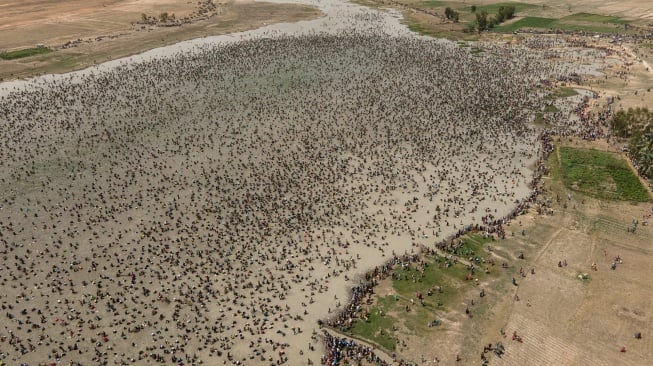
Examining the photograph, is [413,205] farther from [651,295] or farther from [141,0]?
[141,0]

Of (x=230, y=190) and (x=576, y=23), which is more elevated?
(x=576, y=23)

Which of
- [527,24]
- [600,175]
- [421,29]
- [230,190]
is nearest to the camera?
[230,190]

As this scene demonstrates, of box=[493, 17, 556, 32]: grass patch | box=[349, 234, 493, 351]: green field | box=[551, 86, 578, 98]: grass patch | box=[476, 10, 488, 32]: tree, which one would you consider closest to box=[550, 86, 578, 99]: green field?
box=[551, 86, 578, 98]: grass patch

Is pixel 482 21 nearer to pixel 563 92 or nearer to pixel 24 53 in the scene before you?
pixel 563 92

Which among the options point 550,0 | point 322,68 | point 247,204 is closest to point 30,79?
point 322,68

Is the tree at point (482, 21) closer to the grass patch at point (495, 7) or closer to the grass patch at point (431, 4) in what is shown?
the grass patch at point (495, 7)

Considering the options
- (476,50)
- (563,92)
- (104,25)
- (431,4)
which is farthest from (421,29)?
(104,25)
